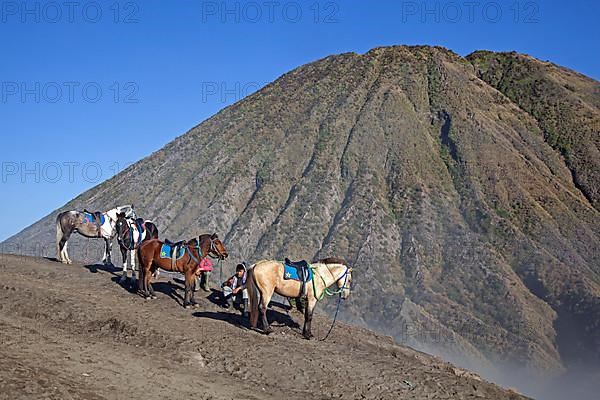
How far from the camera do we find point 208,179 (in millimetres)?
74125

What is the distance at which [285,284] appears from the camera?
53.7ft

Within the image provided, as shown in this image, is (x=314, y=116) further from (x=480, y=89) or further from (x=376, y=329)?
(x=376, y=329)

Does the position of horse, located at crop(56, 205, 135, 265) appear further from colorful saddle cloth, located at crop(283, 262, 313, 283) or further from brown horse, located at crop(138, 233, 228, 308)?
colorful saddle cloth, located at crop(283, 262, 313, 283)

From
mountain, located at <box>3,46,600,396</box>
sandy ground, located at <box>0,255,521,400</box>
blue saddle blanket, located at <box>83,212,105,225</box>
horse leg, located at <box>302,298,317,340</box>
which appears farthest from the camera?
mountain, located at <box>3,46,600,396</box>

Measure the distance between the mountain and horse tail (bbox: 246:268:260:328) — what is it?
36.4 m

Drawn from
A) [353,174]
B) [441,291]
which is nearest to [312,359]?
[441,291]

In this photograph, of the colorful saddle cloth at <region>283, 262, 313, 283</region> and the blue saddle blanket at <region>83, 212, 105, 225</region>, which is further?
the blue saddle blanket at <region>83, 212, 105, 225</region>

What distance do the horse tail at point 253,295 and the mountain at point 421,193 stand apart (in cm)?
3637

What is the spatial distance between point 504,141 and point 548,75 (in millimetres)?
21066

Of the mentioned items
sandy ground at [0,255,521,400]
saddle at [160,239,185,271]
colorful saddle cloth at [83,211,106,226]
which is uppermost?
colorful saddle cloth at [83,211,106,226]

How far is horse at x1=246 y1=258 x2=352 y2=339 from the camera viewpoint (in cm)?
1616

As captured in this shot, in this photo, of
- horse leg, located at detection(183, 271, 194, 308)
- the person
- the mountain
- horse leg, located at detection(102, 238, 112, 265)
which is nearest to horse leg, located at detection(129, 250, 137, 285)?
horse leg, located at detection(102, 238, 112, 265)

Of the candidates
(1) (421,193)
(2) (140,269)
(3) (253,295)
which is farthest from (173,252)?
(1) (421,193)

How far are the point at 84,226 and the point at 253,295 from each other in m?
10.7
